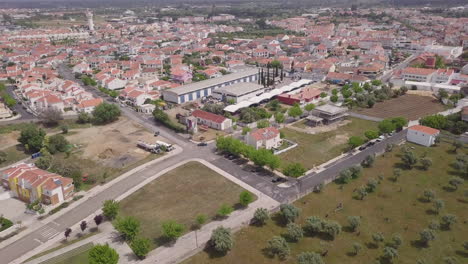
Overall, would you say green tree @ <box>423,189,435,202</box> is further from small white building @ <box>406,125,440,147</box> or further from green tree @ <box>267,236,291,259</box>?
green tree @ <box>267,236,291,259</box>

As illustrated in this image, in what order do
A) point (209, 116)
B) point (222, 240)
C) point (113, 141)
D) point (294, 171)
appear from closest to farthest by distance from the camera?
point (222, 240) → point (294, 171) → point (113, 141) → point (209, 116)

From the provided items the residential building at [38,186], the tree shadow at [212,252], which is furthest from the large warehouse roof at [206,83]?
the tree shadow at [212,252]

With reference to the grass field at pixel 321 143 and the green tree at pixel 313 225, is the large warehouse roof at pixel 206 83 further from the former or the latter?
the green tree at pixel 313 225

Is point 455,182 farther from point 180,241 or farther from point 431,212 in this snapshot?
point 180,241

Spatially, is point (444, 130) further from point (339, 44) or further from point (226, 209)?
point (339, 44)

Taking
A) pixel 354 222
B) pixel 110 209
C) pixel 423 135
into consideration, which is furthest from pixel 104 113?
pixel 423 135

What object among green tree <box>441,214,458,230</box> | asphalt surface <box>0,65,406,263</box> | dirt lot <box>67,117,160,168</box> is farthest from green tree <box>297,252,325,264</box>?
dirt lot <box>67,117,160,168</box>
